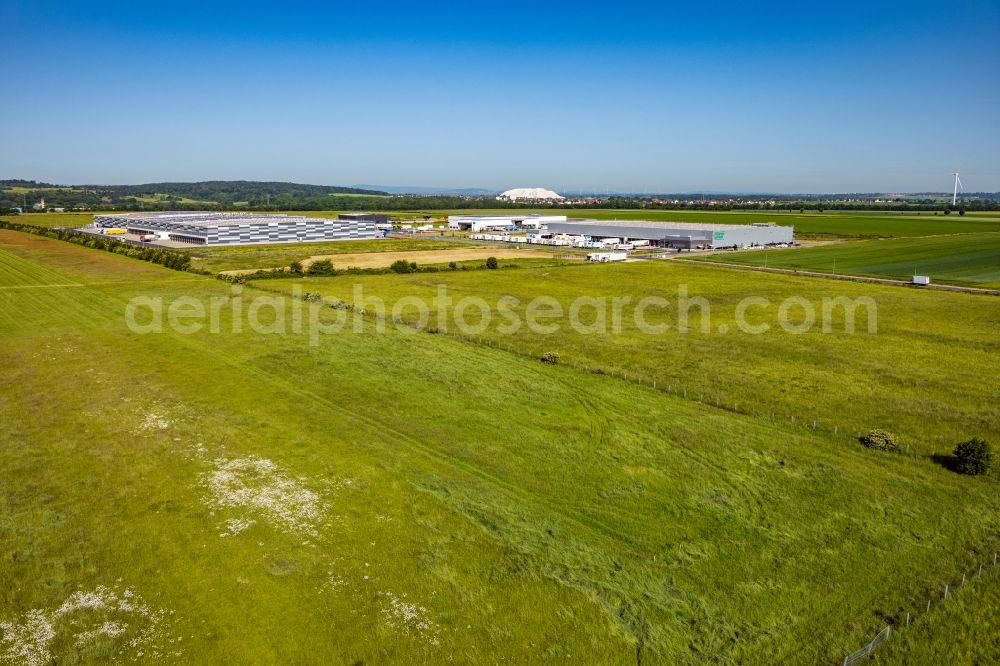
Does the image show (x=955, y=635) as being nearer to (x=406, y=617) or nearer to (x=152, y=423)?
(x=406, y=617)

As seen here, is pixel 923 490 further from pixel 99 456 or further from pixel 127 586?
pixel 99 456

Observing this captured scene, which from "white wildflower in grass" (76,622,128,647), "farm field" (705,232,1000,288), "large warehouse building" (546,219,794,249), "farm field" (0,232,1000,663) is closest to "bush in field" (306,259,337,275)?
"farm field" (0,232,1000,663)

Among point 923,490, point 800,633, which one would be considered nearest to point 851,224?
point 923,490

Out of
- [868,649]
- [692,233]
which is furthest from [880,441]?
[692,233]

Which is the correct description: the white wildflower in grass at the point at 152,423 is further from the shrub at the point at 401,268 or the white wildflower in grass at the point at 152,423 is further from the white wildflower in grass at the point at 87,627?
the shrub at the point at 401,268

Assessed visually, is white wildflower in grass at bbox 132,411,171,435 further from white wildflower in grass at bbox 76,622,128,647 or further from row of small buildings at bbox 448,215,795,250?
row of small buildings at bbox 448,215,795,250
